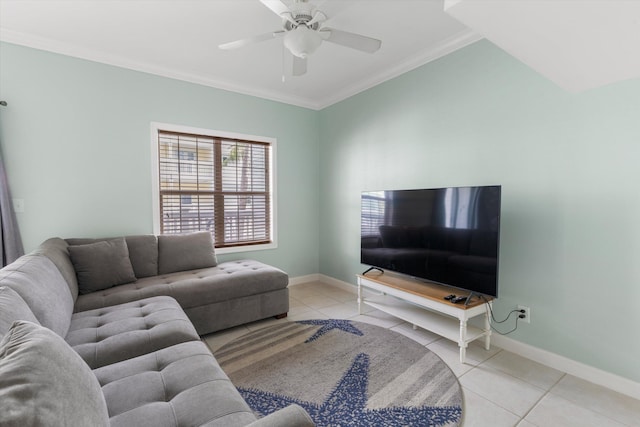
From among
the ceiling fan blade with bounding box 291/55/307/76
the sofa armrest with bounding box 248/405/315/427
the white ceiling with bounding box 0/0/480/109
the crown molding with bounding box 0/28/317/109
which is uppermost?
the white ceiling with bounding box 0/0/480/109

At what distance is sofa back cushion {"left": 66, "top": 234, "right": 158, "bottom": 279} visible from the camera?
2.79 metres

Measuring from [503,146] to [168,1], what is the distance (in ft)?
9.19

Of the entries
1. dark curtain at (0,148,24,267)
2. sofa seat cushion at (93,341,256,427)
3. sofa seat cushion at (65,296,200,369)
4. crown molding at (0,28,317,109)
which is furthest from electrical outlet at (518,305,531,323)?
dark curtain at (0,148,24,267)

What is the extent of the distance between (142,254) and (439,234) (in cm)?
280

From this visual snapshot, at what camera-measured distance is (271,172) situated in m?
4.00

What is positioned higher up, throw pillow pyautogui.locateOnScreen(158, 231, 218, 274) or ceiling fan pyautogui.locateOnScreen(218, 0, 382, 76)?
ceiling fan pyautogui.locateOnScreen(218, 0, 382, 76)

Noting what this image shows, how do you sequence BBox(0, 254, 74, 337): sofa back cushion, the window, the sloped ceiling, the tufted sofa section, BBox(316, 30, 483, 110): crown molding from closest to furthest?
1. the sloped ceiling
2. BBox(0, 254, 74, 337): sofa back cushion
3. the tufted sofa section
4. BBox(316, 30, 483, 110): crown molding
5. the window

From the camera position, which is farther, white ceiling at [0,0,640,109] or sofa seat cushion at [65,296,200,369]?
sofa seat cushion at [65,296,200,369]

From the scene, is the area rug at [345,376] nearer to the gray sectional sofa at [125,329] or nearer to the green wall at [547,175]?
the gray sectional sofa at [125,329]

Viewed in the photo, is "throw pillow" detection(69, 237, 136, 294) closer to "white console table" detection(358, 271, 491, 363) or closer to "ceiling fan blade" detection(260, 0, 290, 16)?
"white console table" detection(358, 271, 491, 363)

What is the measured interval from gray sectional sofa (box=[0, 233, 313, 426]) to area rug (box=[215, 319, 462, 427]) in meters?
0.51

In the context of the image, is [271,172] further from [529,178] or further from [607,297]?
[607,297]

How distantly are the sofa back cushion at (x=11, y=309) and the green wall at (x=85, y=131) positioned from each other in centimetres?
185

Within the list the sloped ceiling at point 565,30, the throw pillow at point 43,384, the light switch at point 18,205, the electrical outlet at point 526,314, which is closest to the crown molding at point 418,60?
the sloped ceiling at point 565,30
